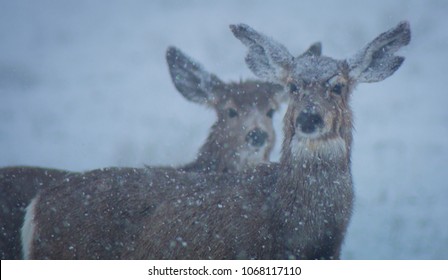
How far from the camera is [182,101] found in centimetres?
792

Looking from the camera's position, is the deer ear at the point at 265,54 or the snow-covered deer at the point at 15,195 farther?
the deer ear at the point at 265,54

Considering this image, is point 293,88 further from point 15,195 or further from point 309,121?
point 15,195

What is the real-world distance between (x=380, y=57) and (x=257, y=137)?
135cm

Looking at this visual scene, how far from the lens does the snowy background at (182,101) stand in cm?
605

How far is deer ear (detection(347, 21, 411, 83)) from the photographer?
5105mm

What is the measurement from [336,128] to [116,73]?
359 centimetres

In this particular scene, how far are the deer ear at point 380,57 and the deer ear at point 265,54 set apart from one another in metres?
0.42

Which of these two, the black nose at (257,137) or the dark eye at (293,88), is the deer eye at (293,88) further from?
the black nose at (257,137)

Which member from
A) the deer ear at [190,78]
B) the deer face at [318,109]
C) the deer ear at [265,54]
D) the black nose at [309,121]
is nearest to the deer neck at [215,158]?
the deer ear at [190,78]

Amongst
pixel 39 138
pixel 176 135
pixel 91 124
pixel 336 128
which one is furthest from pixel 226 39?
pixel 336 128

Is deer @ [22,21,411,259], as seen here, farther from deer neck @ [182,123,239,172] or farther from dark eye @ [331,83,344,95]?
deer neck @ [182,123,239,172]

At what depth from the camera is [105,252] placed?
482cm

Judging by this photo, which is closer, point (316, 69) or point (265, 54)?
point (316, 69)

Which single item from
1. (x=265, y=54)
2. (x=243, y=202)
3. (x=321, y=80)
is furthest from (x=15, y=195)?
(x=321, y=80)
